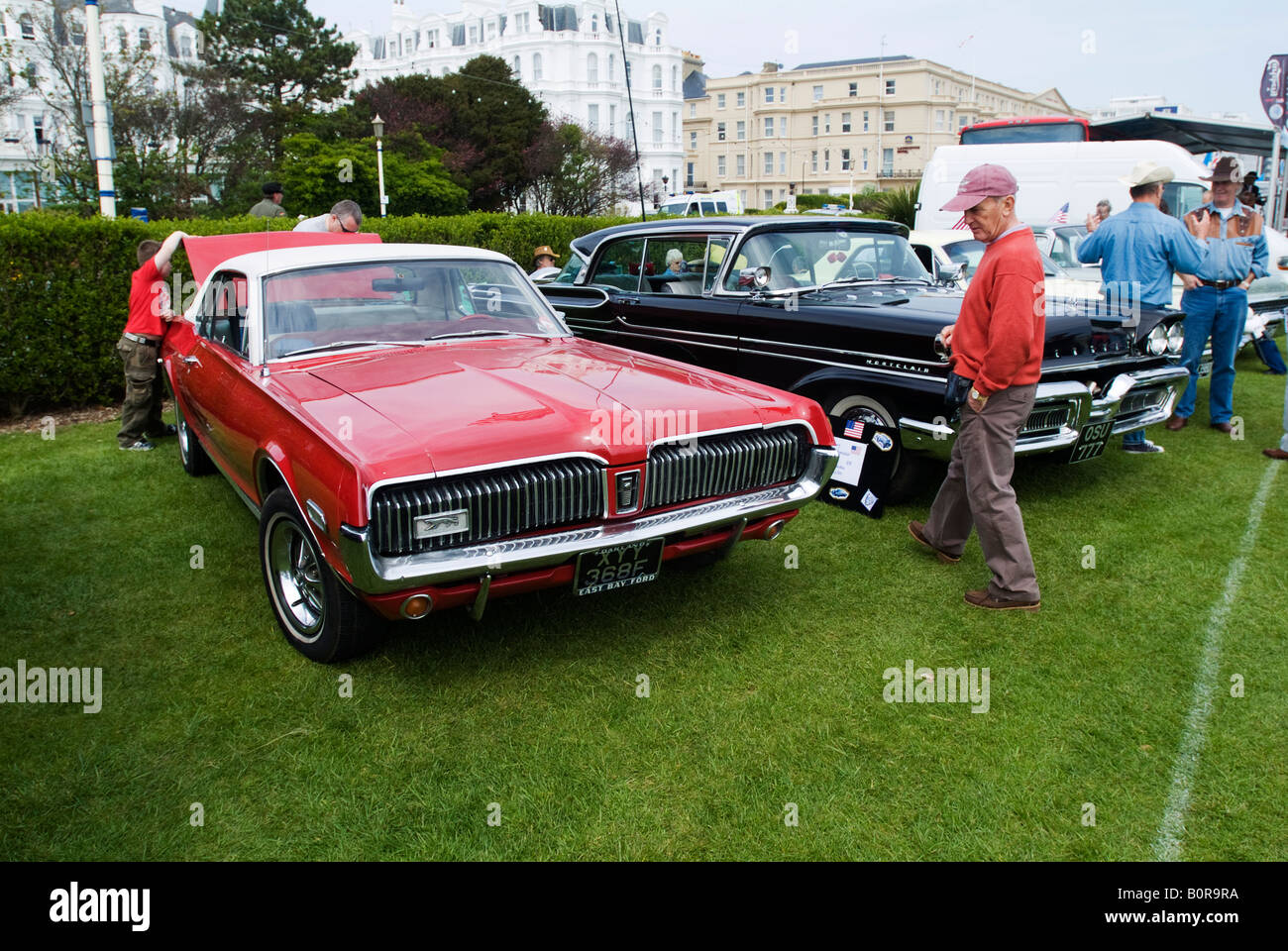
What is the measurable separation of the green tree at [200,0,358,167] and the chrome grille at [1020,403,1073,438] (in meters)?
50.6

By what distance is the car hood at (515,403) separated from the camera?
3307 mm

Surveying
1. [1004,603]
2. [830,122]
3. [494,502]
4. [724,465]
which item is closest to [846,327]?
[1004,603]

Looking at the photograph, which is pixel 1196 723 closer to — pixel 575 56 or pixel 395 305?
pixel 395 305

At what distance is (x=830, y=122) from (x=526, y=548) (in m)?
94.8

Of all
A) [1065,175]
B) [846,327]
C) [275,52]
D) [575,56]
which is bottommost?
[846,327]

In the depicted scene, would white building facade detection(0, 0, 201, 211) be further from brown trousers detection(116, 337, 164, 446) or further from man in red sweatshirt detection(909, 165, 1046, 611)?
man in red sweatshirt detection(909, 165, 1046, 611)

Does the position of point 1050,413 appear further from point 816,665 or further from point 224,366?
point 224,366

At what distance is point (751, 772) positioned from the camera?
3189 millimetres

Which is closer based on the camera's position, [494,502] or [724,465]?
[494,502]

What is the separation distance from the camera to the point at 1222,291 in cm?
768

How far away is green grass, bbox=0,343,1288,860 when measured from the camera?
9.49ft

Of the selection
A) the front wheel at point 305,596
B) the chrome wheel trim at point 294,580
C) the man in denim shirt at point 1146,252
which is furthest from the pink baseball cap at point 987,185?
the man in denim shirt at point 1146,252
